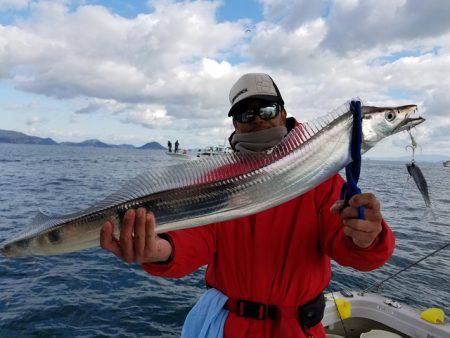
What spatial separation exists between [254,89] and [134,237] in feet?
6.21

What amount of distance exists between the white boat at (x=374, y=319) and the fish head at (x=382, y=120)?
18.6 ft

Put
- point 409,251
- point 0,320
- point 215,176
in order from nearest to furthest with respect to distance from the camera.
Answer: point 215,176, point 0,320, point 409,251

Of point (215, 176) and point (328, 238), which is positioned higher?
point (215, 176)

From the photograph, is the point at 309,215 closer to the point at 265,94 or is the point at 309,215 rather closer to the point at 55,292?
the point at 265,94

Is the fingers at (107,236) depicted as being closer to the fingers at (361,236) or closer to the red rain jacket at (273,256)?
the red rain jacket at (273,256)

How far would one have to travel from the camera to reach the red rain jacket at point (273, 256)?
341cm

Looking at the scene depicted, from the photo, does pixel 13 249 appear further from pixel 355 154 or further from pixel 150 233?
pixel 355 154

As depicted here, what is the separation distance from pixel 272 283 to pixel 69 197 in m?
29.0

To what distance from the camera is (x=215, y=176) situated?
280 cm

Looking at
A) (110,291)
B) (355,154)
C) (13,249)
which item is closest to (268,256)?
(355,154)

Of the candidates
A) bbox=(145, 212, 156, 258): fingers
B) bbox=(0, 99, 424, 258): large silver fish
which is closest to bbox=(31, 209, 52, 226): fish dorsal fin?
bbox=(0, 99, 424, 258): large silver fish

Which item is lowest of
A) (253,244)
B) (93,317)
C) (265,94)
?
(93,317)

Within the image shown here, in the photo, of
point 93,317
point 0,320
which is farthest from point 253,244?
point 0,320

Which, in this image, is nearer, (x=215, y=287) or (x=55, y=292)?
(x=215, y=287)
